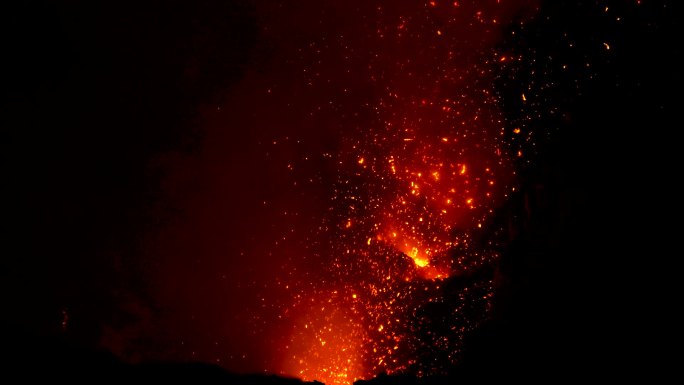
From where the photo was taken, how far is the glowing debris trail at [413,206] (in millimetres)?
2715

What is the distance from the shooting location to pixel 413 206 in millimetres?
2910

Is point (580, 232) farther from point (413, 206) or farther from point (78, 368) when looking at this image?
point (78, 368)

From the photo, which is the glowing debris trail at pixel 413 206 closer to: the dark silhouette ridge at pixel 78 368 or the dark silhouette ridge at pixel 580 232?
the dark silhouette ridge at pixel 580 232

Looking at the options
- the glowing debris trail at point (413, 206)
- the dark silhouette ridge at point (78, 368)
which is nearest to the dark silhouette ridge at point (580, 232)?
the dark silhouette ridge at point (78, 368)

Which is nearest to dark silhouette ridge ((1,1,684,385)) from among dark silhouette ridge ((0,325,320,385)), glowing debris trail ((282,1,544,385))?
dark silhouette ridge ((0,325,320,385))

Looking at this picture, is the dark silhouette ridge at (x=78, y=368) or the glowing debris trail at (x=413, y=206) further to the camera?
the glowing debris trail at (x=413, y=206)

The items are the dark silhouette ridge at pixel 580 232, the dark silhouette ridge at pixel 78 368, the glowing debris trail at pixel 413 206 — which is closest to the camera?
the dark silhouette ridge at pixel 78 368

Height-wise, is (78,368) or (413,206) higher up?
(413,206)

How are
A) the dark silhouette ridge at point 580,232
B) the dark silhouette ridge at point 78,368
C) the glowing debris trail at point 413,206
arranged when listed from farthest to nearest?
the glowing debris trail at point 413,206, the dark silhouette ridge at point 580,232, the dark silhouette ridge at point 78,368

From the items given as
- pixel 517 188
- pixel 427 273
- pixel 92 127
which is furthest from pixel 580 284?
pixel 92 127

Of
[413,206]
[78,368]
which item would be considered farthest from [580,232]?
[78,368]

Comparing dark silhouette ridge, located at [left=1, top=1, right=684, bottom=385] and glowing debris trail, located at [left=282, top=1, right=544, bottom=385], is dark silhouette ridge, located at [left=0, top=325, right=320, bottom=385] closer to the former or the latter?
dark silhouette ridge, located at [left=1, top=1, right=684, bottom=385]

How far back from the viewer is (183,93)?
3301mm

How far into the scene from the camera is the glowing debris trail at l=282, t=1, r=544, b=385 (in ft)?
8.91
